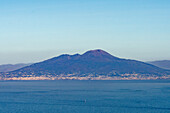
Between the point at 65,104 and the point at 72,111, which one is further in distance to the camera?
the point at 65,104

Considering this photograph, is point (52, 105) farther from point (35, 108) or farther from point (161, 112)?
point (161, 112)

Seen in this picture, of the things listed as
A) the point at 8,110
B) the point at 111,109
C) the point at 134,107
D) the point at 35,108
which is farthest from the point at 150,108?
the point at 8,110

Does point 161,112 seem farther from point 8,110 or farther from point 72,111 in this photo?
point 8,110

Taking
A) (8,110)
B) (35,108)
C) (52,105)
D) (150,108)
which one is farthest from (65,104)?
(150,108)

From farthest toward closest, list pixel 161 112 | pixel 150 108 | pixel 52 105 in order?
pixel 52 105 < pixel 150 108 < pixel 161 112

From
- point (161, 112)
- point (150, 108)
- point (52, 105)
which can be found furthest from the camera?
point (52, 105)

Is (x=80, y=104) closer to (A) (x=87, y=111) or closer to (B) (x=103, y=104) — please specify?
(B) (x=103, y=104)

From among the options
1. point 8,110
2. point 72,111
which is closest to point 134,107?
point 72,111

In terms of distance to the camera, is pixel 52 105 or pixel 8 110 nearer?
pixel 8 110
